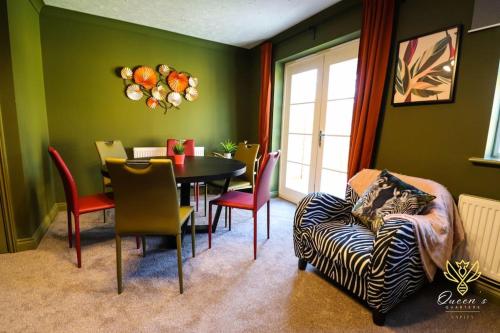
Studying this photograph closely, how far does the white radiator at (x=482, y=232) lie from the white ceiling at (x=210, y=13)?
225 cm

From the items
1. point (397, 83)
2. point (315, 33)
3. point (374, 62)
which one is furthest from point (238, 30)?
point (397, 83)

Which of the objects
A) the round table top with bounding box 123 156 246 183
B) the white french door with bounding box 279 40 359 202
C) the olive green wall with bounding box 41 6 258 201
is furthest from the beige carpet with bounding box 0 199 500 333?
the olive green wall with bounding box 41 6 258 201

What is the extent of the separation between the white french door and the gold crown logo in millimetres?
1340

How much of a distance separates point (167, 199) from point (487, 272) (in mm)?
2125

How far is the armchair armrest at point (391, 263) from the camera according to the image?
134 cm

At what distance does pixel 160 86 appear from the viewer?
3.55 metres

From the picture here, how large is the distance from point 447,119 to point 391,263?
123 cm

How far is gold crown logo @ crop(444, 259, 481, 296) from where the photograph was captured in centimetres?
170

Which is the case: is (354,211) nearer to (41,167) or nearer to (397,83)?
(397,83)

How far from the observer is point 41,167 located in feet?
8.84

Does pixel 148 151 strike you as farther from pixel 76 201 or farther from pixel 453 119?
pixel 453 119

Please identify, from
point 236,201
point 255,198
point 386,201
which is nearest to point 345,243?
point 386,201

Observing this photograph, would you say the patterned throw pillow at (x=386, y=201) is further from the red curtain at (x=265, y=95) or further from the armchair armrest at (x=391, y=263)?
the red curtain at (x=265, y=95)

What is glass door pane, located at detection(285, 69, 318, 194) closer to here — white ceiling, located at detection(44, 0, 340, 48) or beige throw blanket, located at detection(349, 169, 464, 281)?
white ceiling, located at detection(44, 0, 340, 48)
